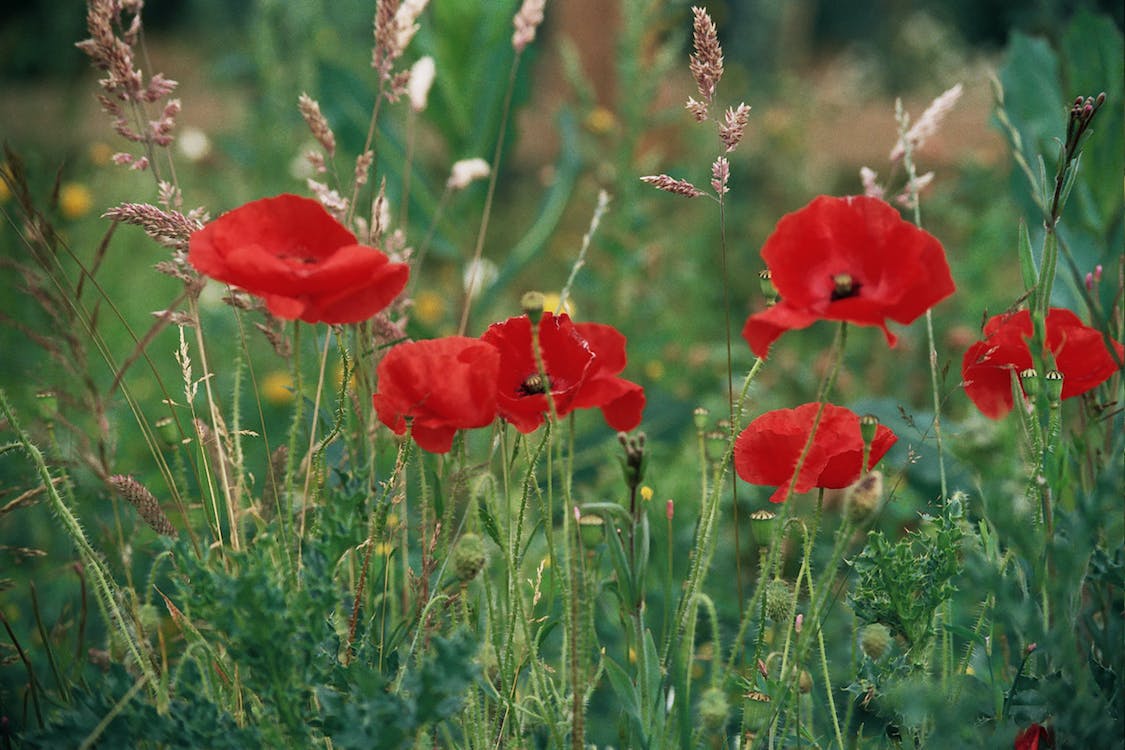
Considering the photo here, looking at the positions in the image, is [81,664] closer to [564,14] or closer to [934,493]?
[934,493]

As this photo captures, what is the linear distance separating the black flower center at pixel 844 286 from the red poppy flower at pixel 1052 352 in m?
0.16

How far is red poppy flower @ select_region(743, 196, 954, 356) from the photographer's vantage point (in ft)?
2.45

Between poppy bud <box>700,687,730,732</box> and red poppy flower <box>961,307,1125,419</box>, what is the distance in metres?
0.39

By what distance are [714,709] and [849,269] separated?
35 cm

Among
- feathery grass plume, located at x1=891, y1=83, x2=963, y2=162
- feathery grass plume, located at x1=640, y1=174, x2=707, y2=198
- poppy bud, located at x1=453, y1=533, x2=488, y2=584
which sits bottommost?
poppy bud, located at x1=453, y1=533, x2=488, y2=584

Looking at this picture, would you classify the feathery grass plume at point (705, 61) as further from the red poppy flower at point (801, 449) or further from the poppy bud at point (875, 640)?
the poppy bud at point (875, 640)

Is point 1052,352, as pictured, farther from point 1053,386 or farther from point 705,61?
point 705,61

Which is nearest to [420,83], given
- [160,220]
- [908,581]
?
[160,220]

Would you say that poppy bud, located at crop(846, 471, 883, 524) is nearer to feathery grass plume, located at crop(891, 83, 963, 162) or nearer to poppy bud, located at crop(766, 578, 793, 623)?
poppy bud, located at crop(766, 578, 793, 623)

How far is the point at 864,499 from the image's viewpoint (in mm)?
718

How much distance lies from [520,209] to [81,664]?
351 centimetres

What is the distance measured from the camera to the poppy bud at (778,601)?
86cm

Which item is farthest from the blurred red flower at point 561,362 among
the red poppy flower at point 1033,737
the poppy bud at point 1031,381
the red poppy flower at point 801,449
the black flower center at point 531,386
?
the red poppy flower at point 1033,737

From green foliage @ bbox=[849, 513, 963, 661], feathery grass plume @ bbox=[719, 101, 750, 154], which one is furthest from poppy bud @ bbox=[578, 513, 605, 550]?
feathery grass plume @ bbox=[719, 101, 750, 154]
